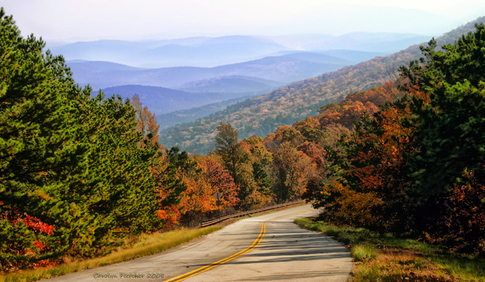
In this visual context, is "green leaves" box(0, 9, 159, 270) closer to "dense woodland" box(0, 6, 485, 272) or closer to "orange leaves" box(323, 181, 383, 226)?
"dense woodland" box(0, 6, 485, 272)

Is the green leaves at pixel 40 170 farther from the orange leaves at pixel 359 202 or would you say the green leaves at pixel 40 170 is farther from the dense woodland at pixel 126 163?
the orange leaves at pixel 359 202

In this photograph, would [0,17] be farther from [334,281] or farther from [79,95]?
[334,281]

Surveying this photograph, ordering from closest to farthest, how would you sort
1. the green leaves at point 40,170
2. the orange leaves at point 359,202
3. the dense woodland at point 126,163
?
the dense woodland at point 126,163, the green leaves at point 40,170, the orange leaves at point 359,202

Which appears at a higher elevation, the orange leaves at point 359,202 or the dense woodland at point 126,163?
the dense woodland at point 126,163

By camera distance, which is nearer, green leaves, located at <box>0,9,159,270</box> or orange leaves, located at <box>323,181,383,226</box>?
green leaves, located at <box>0,9,159,270</box>

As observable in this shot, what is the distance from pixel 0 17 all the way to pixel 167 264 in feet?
51.1

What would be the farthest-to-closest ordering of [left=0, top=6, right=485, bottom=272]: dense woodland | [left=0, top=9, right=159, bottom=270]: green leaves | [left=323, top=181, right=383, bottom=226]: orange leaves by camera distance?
[left=323, top=181, right=383, bottom=226]: orange leaves < [left=0, top=9, right=159, bottom=270]: green leaves < [left=0, top=6, right=485, bottom=272]: dense woodland

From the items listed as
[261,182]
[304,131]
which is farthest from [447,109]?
[304,131]

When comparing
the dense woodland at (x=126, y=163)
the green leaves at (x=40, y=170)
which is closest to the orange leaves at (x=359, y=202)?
the dense woodland at (x=126, y=163)

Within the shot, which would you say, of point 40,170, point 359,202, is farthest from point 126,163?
point 359,202

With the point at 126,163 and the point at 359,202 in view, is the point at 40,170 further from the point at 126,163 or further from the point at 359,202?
the point at 359,202

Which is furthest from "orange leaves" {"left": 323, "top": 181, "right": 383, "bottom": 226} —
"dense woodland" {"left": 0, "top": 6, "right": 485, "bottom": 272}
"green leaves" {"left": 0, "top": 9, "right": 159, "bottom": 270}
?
"green leaves" {"left": 0, "top": 9, "right": 159, "bottom": 270}

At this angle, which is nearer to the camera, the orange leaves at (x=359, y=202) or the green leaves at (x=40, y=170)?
the green leaves at (x=40, y=170)

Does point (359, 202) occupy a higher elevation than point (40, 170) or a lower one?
lower
